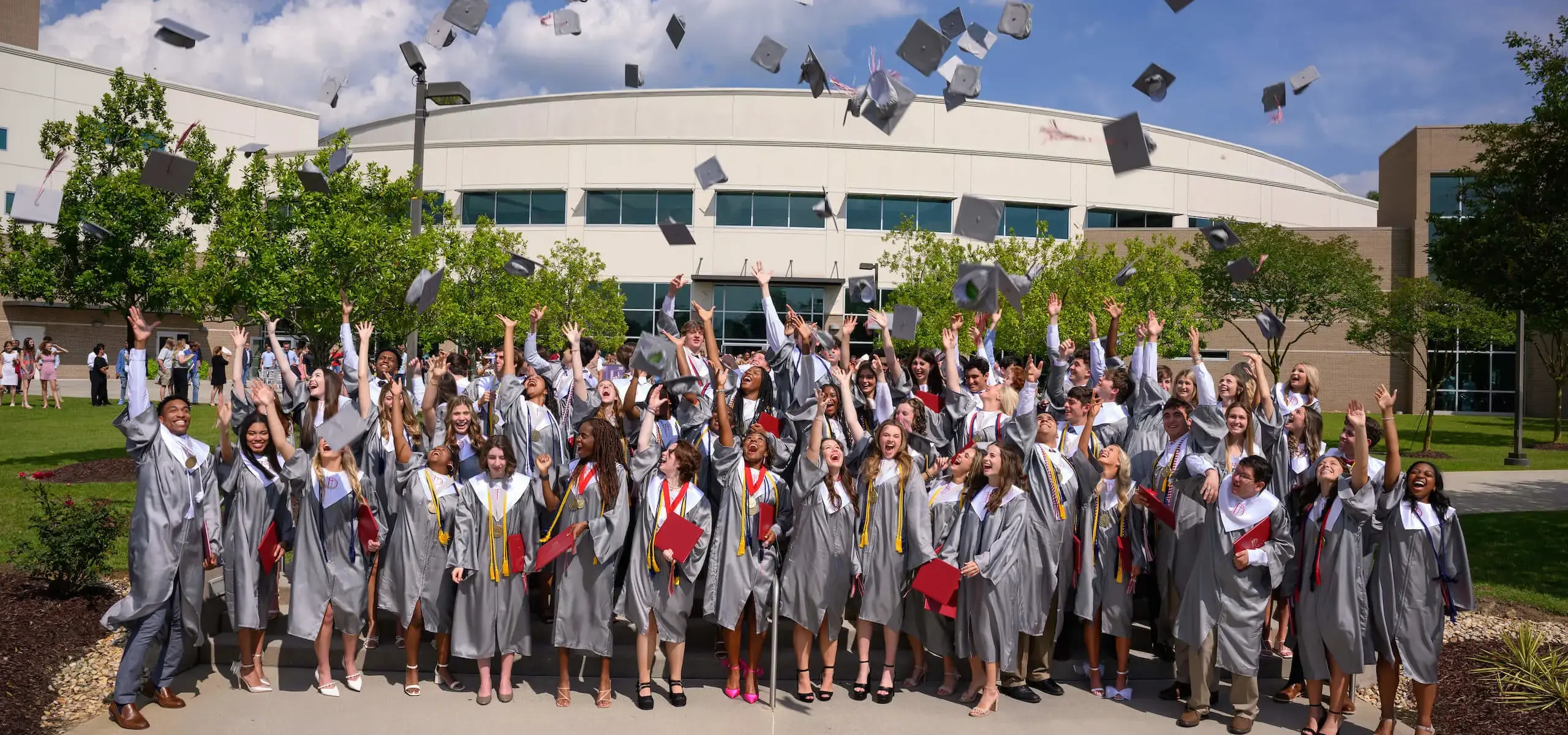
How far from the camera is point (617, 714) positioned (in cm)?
609

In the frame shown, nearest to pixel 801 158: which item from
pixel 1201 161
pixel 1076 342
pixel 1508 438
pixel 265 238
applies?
pixel 1076 342

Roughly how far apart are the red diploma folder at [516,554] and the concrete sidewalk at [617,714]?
0.78 meters

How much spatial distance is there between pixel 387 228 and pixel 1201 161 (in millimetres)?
38715

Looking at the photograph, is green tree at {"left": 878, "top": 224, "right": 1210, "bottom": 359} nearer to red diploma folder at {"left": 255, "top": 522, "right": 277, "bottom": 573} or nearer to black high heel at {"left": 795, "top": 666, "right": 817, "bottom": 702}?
black high heel at {"left": 795, "top": 666, "right": 817, "bottom": 702}

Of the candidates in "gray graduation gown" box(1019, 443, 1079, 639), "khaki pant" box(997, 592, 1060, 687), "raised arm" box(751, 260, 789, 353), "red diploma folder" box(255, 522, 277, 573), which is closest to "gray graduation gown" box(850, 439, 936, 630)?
"gray graduation gown" box(1019, 443, 1079, 639)

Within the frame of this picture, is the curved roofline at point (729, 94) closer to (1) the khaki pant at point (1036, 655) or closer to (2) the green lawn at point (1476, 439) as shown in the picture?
(2) the green lawn at point (1476, 439)

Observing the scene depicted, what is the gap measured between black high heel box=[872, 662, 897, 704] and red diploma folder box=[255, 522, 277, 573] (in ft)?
12.1

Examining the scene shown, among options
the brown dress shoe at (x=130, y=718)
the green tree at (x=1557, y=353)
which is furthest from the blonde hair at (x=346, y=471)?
the green tree at (x=1557, y=353)

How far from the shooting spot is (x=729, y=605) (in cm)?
631

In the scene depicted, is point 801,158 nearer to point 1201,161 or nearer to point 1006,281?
point 1201,161

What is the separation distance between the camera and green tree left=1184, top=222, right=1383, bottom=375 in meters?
33.2

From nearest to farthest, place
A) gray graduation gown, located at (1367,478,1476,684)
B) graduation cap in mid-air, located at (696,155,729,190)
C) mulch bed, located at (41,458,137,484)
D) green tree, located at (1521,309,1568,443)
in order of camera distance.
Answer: gray graduation gown, located at (1367,478,1476,684), graduation cap in mid-air, located at (696,155,729,190), mulch bed, located at (41,458,137,484), green tree, located at (1521,309,1568,443)

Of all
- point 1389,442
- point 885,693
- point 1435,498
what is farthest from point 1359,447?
point 885,693

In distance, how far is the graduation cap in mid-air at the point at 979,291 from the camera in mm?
8859
